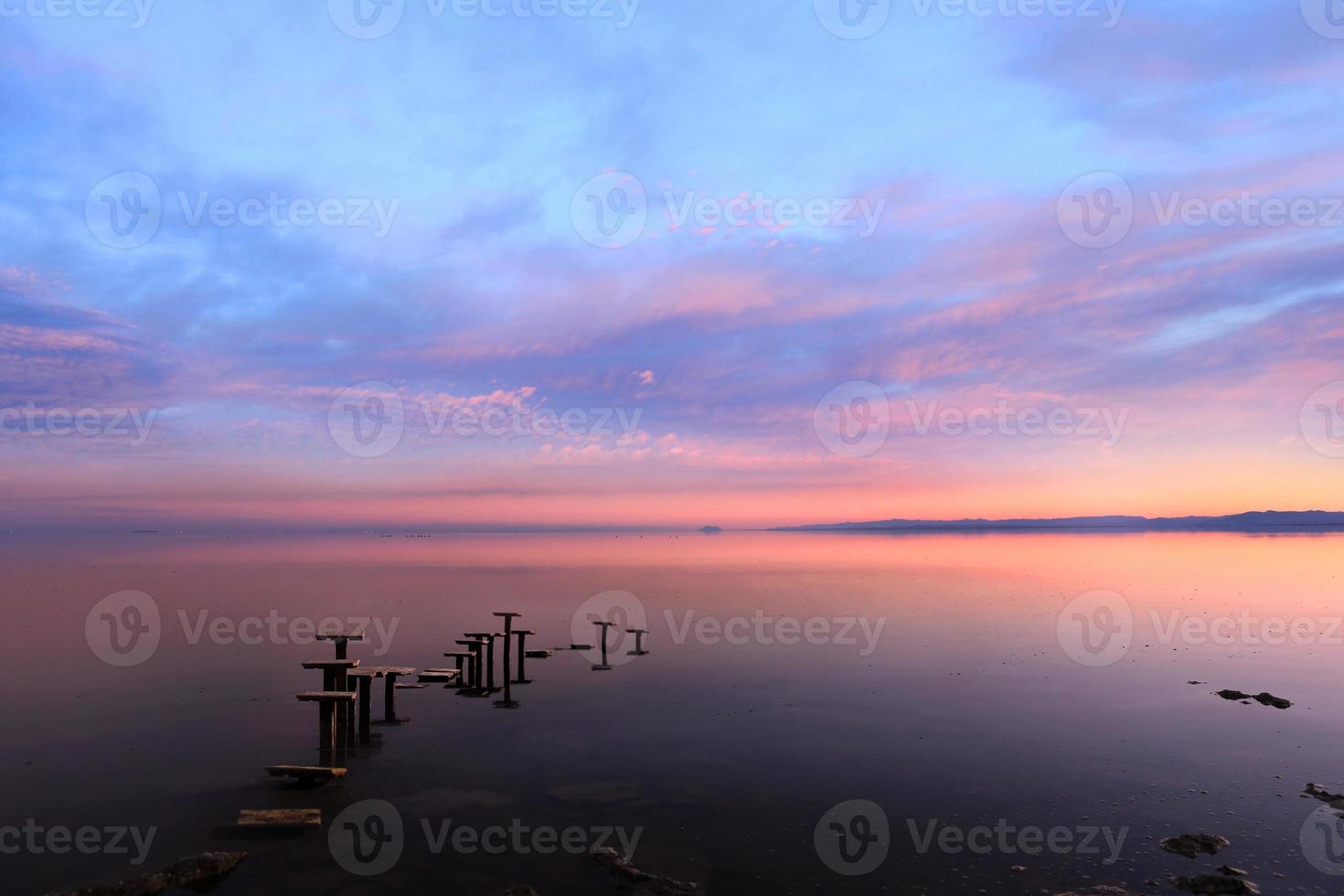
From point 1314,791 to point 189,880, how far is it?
74.3 ft

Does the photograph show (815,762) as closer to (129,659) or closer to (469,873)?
(469,873)

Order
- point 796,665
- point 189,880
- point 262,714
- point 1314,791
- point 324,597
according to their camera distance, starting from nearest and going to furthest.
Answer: point 189,880
point 1314,791
point 262,714
point 796,665
point 324,597

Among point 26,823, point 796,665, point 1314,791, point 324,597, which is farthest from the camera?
point 324,597

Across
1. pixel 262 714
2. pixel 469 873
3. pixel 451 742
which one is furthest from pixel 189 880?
pixel 262 714

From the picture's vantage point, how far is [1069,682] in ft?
90.5
